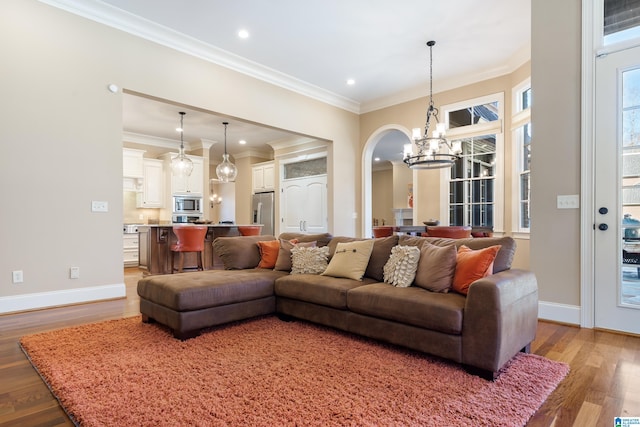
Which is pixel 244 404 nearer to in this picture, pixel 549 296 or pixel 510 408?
pixel 510 408

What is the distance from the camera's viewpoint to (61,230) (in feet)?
12.6

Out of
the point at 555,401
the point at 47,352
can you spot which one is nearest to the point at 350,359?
the point at 555,401

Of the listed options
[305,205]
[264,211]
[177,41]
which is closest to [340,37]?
[177,41]

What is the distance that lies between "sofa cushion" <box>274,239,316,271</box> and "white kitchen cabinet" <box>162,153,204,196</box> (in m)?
5.80

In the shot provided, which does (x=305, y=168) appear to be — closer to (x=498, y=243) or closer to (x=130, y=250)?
(x=130, y=250)

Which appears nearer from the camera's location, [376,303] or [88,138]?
[376,303]

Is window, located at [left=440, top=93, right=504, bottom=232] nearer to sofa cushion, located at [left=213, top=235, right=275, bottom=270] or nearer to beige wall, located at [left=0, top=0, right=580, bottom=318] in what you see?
beige wall, located at [left=0, top=0, right=580, bottom=318]

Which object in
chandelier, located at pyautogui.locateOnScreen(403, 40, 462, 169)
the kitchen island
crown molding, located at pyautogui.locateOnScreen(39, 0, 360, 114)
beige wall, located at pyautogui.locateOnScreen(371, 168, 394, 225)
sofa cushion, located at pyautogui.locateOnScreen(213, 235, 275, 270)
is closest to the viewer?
sofa cushion, located at pyautogui.locateOnScreen(213, 235, 275, 270)

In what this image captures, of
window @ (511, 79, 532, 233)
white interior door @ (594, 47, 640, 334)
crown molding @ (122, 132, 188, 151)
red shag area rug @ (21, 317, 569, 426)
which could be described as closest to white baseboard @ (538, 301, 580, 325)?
white interior door @ (594, 47, 640, 334)

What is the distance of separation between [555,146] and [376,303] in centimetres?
241

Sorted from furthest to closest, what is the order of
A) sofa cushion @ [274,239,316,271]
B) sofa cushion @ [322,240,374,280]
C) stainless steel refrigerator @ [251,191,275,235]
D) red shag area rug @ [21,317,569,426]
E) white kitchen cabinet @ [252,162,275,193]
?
white kitchen cabinet @ [252,162,275,193] → stainless steel refrigerator @ [251,191,275,235] → sofa cushion @ [274,239,316,271] → sofa cushion @ [322,240,374,280] → red shag area rug @ [21,317,569,426]

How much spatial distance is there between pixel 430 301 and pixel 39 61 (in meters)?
4.49

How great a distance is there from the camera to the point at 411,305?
2.39 meters

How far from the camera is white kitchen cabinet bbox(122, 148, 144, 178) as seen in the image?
26.8ft
